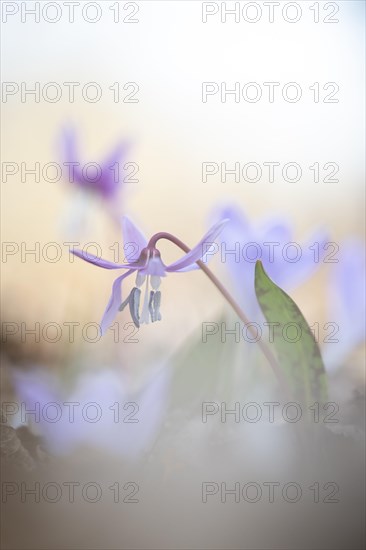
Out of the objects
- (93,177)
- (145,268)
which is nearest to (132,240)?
(145,268)

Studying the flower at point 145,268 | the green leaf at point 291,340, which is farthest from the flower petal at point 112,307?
the green leaf at point 291,340

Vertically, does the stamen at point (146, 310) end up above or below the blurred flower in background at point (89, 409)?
above

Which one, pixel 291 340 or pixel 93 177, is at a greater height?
pixel 93 177

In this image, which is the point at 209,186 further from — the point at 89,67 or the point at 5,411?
the point at 5,411

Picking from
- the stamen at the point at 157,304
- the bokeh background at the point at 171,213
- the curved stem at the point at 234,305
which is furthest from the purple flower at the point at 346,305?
the stamen at the point at 157,304

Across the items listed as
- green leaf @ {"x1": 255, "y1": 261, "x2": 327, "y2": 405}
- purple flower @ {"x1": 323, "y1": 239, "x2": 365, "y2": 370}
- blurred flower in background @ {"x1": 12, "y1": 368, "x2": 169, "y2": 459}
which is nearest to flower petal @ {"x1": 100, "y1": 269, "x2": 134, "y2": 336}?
blurred flower in background @ {"x1": 12, "y1": 368, "x2": 169, "y2": 459}

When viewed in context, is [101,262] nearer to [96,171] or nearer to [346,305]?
[96,171]

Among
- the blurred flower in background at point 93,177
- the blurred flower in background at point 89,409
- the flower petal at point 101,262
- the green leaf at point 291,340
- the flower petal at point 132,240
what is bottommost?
the blurred flower in background at point 89,409

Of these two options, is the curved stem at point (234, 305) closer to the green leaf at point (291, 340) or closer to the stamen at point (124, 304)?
the green leaf at point (291, 340)
